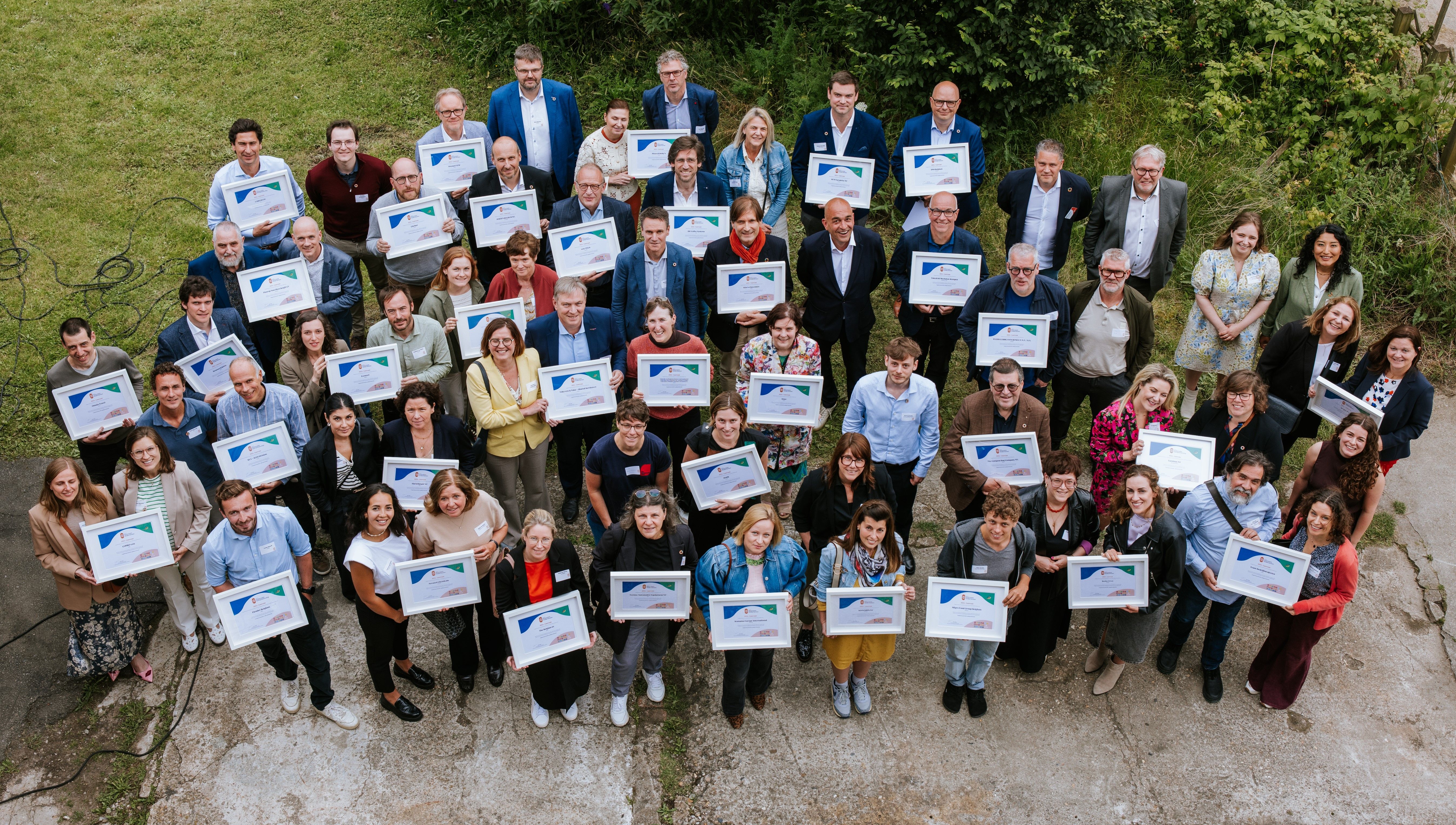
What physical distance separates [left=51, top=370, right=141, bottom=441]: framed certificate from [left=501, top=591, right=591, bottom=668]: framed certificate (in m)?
3.52

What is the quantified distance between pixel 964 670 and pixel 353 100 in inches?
450

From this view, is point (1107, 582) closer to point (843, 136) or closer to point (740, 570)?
point (740, 570)

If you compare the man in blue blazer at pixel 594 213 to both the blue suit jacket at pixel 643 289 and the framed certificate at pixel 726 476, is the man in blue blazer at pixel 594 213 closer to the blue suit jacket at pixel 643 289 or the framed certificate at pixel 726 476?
the blue suit jacket at pixel 643 289

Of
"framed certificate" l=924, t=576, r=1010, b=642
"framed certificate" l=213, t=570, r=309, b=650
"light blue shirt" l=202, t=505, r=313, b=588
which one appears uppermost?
"light blue shirt" l=202, t=505, r=313, b=588

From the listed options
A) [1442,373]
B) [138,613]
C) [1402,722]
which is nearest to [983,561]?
[1402,722]

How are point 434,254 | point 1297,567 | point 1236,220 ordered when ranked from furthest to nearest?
1. point 434,254
2. point 1236,220
3. point 1297,567

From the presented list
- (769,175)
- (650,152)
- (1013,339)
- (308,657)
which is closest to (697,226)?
(769,175)

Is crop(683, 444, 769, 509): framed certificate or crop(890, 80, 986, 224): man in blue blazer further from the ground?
crop(890, 80, 986, 224): man in blue blazer

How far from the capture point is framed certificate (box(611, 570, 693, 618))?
6.71m

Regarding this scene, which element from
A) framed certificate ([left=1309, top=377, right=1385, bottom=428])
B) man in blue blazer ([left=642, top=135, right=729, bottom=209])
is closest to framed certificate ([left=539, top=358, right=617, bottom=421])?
man in blue blazer ([left=642, top=135, right=729, bottom=209])

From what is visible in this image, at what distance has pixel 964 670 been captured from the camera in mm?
7523

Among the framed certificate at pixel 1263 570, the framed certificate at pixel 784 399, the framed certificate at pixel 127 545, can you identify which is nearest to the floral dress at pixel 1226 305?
the framed certificate at pixel 1263 570

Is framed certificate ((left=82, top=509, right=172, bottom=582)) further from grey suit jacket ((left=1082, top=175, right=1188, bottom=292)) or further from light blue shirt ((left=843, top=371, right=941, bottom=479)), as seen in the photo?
grey suit jacket ((left=1082, top=175, right=1188, bottom=292))

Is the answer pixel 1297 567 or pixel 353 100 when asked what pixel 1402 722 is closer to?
pixel 1297 567
